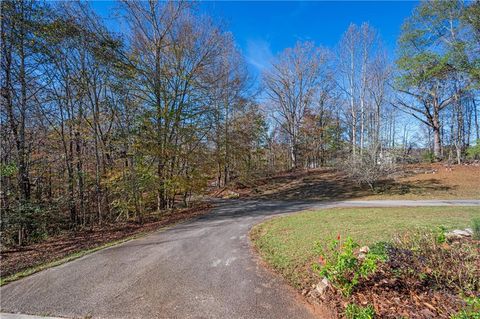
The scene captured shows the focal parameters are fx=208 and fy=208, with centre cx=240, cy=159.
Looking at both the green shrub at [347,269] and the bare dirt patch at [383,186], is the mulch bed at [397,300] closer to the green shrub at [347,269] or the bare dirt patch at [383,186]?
the green shrub at [347,269]

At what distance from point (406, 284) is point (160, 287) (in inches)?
143

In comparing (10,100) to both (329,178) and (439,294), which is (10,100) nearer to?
(439,294)

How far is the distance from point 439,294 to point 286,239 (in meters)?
3.04

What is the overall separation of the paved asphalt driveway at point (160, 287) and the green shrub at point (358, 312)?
46 cm

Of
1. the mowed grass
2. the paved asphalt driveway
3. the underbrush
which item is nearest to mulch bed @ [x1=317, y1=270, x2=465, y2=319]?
the underbrush

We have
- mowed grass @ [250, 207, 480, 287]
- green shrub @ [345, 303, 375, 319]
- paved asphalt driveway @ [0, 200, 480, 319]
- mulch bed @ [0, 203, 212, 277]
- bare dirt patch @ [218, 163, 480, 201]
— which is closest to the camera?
green shrub @ [345, 303, 375, 319]

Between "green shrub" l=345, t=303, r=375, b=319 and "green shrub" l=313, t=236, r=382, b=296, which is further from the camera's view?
"green shrub" l=313, t=236, r=382, b=296

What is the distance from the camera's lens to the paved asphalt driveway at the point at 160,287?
2867 mm

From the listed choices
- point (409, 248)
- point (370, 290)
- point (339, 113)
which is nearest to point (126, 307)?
point (370, 290)

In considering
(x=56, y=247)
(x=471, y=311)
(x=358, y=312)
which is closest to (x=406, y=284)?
(x=471, y=311)

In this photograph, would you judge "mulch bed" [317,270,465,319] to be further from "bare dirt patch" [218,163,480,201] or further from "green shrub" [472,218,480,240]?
"bare dirt patch" [218,163,480,201]

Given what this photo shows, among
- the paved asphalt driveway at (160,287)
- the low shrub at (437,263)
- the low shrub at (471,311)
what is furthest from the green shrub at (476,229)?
the paved asphalt driveway at (160,287)

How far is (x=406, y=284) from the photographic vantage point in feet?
9.13

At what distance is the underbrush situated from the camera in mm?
2398
